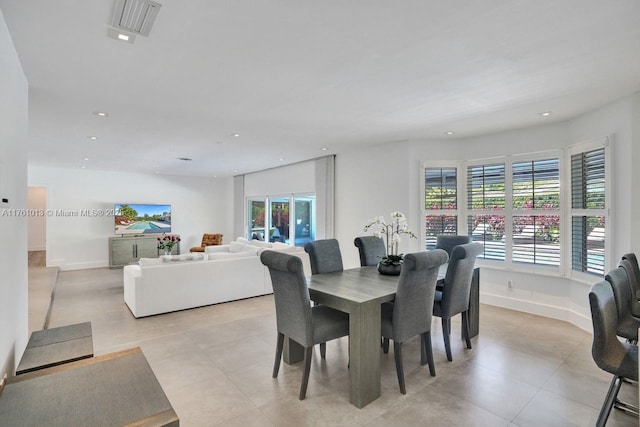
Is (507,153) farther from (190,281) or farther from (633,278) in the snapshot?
(190,281)

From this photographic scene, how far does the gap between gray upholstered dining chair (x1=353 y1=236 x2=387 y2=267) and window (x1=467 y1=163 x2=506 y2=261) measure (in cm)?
191

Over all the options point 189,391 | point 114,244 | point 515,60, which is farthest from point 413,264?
point 114,244

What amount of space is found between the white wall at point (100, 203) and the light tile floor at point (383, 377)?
4729 millimetres

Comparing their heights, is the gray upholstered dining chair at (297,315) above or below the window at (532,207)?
below

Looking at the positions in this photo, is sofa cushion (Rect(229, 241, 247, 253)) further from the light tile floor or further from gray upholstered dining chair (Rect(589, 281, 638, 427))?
gray upholstered dining chair (Rect(589, 281, 638, 427))

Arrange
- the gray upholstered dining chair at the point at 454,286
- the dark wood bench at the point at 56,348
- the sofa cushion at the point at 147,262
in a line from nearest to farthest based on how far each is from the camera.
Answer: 1. the dark wood bench at the point at 56,348
2. the gray upholstered dining chair at the point at 454,286
3. the sofa cushion at the point at 147,262

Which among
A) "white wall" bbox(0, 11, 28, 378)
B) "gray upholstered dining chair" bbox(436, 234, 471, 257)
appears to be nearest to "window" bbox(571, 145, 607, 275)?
"gray upholstered dining chair" bbox(436, 234, 471, 257)

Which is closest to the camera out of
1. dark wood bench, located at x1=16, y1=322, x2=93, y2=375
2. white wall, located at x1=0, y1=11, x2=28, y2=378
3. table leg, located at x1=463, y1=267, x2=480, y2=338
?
white wall, located at x1=0, y1=11, x2=28, y2=378

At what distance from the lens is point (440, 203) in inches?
206

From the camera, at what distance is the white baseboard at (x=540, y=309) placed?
12.8 feet

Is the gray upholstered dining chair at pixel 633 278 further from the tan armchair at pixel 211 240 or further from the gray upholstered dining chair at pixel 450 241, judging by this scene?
the tan armchair at pixel 211 240

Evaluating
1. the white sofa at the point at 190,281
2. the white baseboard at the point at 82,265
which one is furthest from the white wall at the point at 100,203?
the white sofa at the point at 190,281

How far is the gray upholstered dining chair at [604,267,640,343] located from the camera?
2.22 meters

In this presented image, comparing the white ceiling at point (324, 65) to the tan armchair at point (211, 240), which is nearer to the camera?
the white ceiling at point (324, 65)
